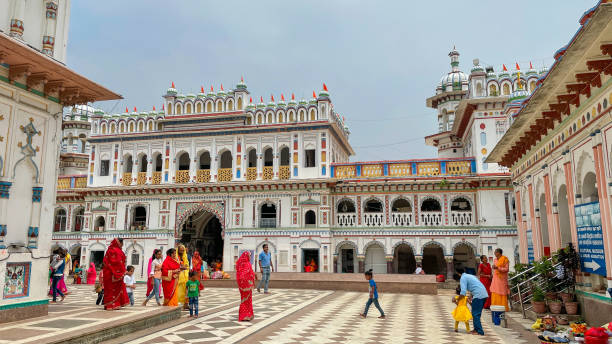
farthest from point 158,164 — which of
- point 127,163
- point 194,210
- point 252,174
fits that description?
point 252,174

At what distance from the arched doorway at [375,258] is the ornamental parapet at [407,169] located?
379 cm

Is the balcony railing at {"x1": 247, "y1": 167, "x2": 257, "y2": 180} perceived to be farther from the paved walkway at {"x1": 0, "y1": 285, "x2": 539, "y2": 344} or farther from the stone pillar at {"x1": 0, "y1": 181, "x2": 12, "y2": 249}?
the stone pillar at {"x1": 0, "y1": 181, "x2": 12, "y2": 249}

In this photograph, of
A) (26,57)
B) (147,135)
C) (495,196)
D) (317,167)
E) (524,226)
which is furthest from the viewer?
(147,135)

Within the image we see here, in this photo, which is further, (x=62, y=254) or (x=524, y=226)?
(x=524, y=226)

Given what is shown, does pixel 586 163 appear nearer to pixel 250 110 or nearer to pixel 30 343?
pixel 30 343

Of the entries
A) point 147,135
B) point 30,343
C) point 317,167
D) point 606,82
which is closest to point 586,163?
point 606,82

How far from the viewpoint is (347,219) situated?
23.5 meters

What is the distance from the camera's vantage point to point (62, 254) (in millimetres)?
12625

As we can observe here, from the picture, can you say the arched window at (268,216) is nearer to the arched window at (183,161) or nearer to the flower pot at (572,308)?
the arched window at (183,161)

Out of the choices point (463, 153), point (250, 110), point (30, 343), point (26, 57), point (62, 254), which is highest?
point (250, 110)

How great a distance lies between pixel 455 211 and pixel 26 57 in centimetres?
1931

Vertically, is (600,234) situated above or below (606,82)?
below

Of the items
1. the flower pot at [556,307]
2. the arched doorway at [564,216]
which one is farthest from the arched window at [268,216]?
the flower pot at [556,307]

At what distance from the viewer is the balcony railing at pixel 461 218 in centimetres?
2205
